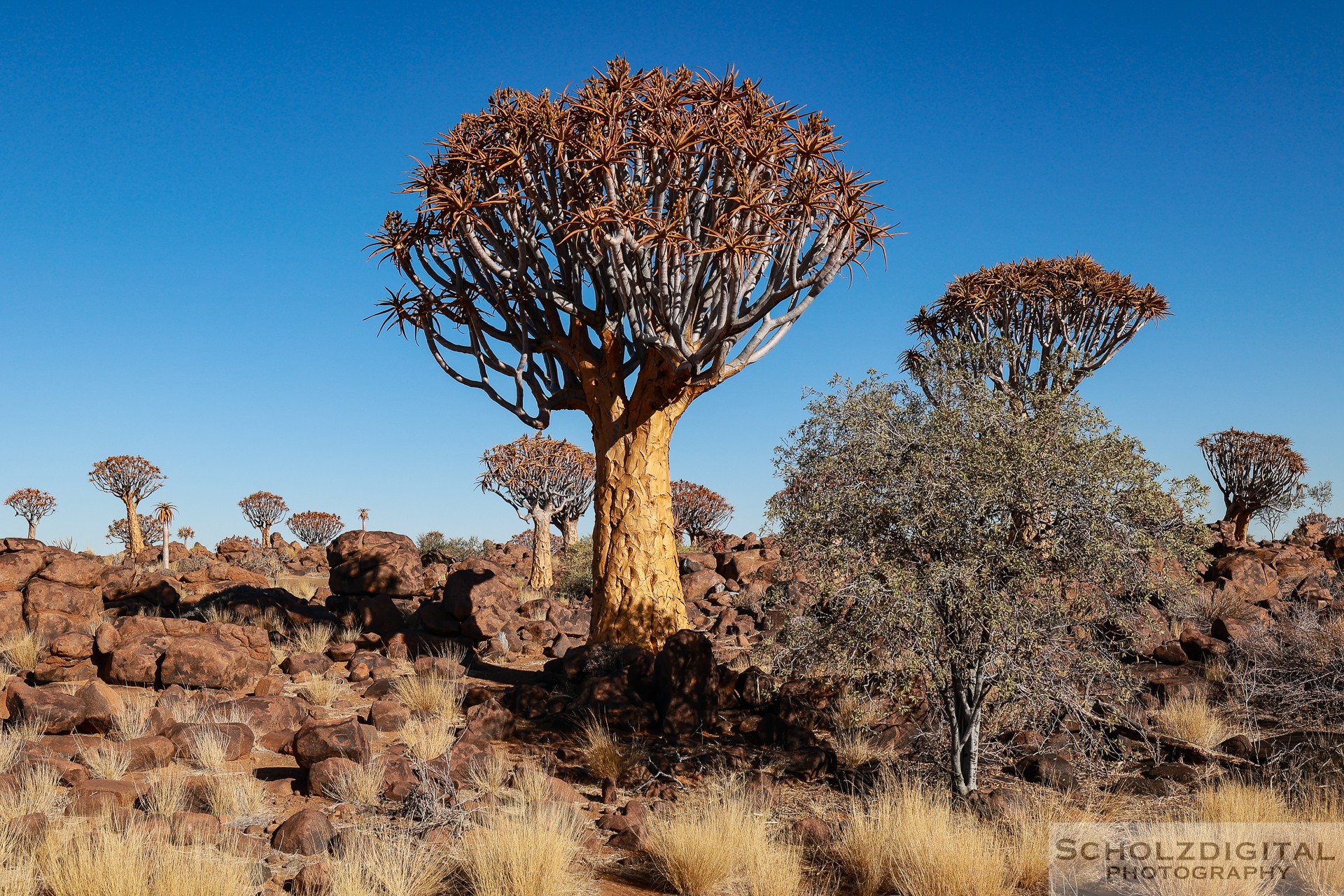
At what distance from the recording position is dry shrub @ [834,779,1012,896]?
5559mm

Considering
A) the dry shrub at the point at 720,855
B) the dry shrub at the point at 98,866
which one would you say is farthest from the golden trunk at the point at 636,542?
the dry shrub at the point at 98,866

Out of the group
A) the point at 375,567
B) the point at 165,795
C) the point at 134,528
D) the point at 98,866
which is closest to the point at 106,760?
the point at 165,795

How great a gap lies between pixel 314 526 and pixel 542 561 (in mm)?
22426

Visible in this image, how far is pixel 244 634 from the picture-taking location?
11508mm

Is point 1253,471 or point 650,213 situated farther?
point 1253,471

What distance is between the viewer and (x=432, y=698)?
10.0 m

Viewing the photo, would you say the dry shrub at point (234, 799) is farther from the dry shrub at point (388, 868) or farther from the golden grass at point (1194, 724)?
the golden grass at point (1194, 724)

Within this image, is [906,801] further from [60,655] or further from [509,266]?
[60,655]

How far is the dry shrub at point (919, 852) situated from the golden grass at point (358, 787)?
3547 millimetres

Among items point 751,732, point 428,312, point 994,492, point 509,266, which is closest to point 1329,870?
point 994,492

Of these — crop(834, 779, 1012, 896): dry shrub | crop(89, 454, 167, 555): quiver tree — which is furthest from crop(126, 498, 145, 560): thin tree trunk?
crop(834, 779, 1012, 896): dry shrub

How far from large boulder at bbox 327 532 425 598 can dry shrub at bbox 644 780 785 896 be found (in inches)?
408

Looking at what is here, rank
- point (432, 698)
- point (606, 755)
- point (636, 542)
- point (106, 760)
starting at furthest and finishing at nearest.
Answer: point (636, 542) → point (432, 698) → point (606, 755) → point (106, 760)

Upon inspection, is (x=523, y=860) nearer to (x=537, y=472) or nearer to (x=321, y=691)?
(x=321, y=691)
